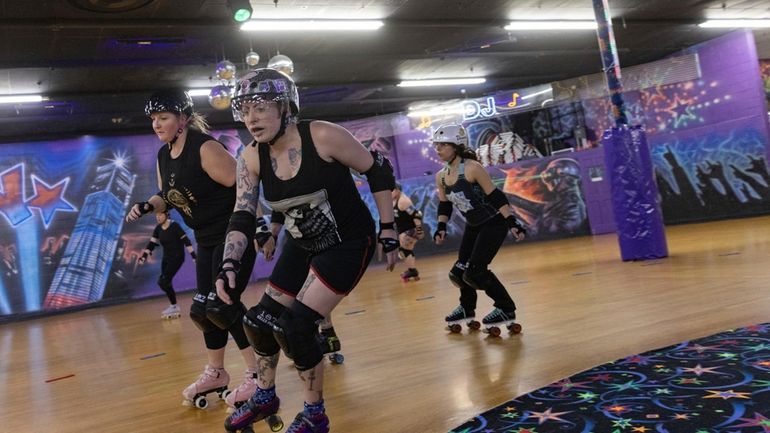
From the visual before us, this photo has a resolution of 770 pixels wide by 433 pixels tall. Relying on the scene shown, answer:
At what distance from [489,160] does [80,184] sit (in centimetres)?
1026

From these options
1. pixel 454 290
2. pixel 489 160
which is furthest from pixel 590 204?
pixel 454 290

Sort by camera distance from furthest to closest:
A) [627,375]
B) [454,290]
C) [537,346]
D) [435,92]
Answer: [435,92]
[454,290]
[537,346]
[627,375]

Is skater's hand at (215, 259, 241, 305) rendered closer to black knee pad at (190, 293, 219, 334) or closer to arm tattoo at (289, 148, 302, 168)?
arm tattoo at (289, 148, 302, 168)

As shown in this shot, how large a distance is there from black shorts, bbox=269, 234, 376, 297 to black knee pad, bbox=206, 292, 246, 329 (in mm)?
502

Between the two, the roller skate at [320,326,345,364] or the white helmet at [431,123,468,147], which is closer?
the roller skate at [320,326,345,364]

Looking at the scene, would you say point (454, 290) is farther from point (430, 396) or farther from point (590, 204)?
point (590, 204)

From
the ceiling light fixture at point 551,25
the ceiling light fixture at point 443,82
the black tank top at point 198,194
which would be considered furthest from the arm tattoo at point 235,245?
the ceiling light fixture at point 443,82

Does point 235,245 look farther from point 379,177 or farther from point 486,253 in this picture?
point 486,253

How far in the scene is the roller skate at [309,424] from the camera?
2434mm

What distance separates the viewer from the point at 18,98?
444 inches

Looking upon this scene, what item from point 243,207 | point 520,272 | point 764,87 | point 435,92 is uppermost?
point 435,92

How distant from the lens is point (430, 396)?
3072mm

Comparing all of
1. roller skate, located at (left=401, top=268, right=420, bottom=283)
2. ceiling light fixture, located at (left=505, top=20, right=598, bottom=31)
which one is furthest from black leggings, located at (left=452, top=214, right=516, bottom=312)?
ceiling light fixture, located at (left=505, top=20, right=598, bottom=31)

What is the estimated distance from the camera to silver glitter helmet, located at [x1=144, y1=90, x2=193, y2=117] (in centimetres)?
327
